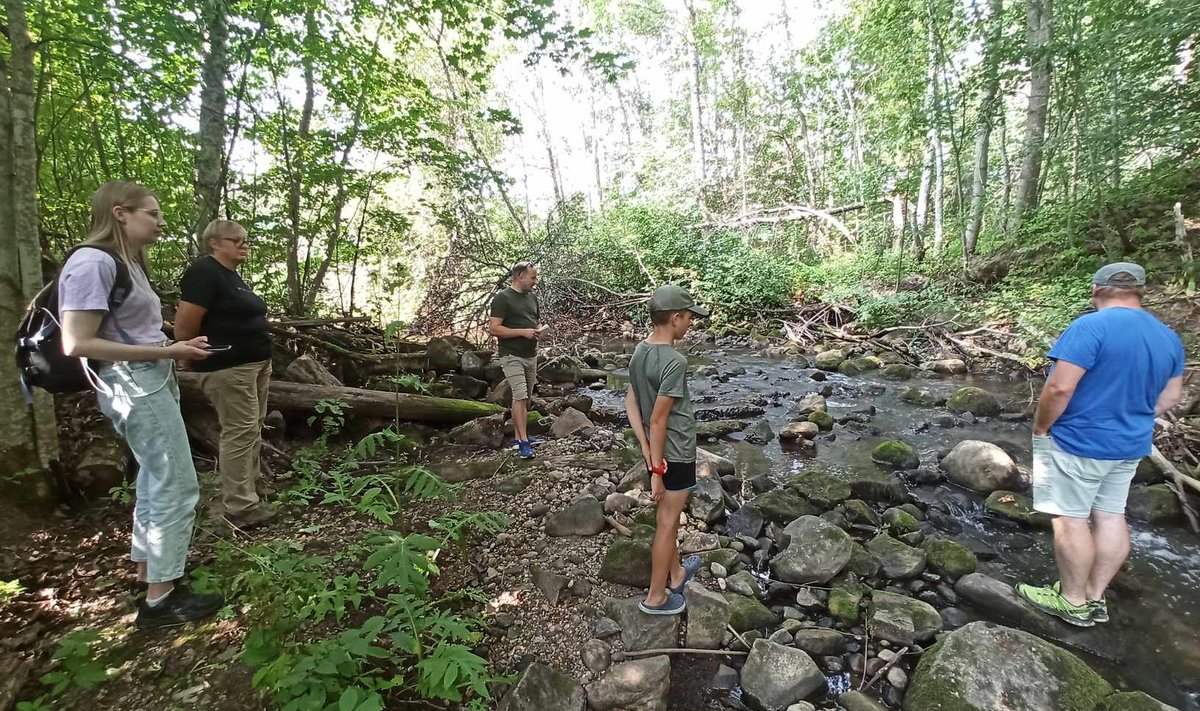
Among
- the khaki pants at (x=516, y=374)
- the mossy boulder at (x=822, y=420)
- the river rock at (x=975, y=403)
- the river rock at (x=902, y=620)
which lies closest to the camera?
the river rock at (x=902, y=620)

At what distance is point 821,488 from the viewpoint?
4863 mm

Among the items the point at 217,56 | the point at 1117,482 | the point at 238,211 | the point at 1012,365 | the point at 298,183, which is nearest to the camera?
the point at 1117,482

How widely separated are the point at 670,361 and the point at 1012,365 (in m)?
9.59

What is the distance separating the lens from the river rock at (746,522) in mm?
4184

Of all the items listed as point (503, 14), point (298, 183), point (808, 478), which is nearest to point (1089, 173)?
point (808, 478)

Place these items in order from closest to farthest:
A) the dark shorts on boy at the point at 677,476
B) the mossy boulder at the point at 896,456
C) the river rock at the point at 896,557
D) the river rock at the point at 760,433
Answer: the dark shorts on boy at the point at 677,476 → the river rock at the point at 896,557 → the mossy boulder at the point at 896,456 → the river rock at the point at 760,433

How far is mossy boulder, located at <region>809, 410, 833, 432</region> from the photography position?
275 inches

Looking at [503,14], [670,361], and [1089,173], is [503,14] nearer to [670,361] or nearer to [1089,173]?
[670,361]

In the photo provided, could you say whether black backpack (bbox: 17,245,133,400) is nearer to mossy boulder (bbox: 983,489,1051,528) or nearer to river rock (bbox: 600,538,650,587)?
river rock (bbox: 600,538,650,587)

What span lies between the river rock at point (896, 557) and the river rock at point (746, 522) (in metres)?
0.82

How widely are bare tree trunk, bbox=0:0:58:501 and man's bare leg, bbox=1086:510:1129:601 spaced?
22.5 ft

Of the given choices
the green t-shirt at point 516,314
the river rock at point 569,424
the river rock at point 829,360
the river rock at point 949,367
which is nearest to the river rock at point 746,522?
the river rock at point 569,424

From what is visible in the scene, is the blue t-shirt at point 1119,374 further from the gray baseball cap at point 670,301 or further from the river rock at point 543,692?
the river rock at point 543,692

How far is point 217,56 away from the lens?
5.38 meters
